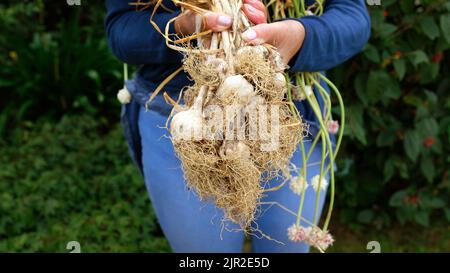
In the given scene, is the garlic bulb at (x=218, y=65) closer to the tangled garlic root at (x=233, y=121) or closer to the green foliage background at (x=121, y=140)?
the tangled garlic root at (x=233, y=121)

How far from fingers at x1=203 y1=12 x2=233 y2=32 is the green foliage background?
1110 millimetres

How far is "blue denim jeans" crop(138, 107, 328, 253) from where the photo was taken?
3.90 feet

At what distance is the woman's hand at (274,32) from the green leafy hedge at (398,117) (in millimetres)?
870

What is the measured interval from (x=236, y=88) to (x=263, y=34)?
5.1 inches

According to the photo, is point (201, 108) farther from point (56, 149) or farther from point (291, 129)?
point (56, 149)

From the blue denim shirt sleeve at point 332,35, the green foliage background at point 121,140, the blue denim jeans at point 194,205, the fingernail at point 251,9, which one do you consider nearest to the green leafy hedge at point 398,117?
the green foliage background at point 121,140

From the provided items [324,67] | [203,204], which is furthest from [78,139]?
[324,67]

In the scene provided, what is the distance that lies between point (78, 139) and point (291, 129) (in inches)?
80.0

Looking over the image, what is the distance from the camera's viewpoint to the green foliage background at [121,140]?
1.94m

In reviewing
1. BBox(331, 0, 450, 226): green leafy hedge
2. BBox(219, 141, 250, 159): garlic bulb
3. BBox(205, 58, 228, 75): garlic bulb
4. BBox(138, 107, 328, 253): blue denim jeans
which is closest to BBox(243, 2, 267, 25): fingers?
BBox(205, 58, 228, 75): garlic bulb

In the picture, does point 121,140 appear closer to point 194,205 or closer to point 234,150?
point 194,205

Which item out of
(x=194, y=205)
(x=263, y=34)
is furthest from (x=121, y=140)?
(x=263, y=34)

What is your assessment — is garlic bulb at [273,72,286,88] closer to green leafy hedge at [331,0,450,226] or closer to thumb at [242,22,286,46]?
thumb at [242,22,286,46]

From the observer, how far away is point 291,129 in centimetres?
89
